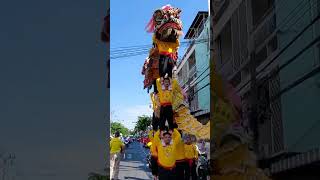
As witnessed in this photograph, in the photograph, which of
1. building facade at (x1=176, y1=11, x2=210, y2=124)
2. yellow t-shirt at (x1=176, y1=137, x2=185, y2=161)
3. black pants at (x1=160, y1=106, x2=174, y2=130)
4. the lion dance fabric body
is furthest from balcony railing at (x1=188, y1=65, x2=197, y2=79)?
yellow t-shirt at (x1=176, y1=137, x2=185, y2=161)

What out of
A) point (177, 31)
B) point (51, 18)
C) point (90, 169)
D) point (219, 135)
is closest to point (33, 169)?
point (90, 169)

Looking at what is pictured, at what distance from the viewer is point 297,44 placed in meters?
1.18

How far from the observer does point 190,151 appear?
88.9 inches

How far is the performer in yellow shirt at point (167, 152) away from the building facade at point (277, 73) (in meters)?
0.87

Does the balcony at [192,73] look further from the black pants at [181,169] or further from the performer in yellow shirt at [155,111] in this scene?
the black pants at [181,169]

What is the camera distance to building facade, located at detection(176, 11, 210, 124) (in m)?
1.81

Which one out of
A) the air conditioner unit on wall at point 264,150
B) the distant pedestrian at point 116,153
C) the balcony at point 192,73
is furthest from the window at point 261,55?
the distant pedestrian at point 116,153

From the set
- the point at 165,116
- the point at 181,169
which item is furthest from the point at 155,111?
the point at 181,169

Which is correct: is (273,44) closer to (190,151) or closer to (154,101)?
(190,151)

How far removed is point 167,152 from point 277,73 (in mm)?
1157

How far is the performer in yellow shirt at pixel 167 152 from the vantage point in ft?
7.41

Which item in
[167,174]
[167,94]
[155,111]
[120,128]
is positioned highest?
[167,94]

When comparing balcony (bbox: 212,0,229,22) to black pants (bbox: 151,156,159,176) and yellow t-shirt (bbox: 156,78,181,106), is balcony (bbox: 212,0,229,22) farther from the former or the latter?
black pants (bbox: 151,156,159,176)

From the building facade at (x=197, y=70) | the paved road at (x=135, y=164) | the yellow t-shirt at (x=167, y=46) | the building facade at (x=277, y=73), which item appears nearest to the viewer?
the building facade at (x=277, y=73)
